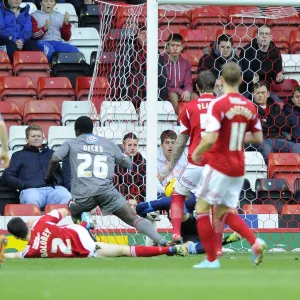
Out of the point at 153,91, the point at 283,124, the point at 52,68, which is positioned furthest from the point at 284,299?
the point at 52,68

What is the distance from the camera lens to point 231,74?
8.87 metres

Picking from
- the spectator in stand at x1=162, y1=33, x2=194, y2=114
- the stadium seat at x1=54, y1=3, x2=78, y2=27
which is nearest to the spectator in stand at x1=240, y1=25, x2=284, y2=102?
the spectator in stand at x1=162, y1=33, x2=194, y2=114

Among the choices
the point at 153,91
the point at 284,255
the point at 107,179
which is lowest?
Result: the point at 284,255

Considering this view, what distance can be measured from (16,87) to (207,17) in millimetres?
3193

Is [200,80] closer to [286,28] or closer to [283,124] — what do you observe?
[283,124]

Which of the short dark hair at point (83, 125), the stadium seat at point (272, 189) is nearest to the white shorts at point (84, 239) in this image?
the short dark hair at point (83, 125)

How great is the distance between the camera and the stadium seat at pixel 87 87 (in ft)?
49.3

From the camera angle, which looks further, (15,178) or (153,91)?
(15,178)

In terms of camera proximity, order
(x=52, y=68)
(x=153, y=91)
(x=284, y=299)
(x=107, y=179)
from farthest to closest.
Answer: (x=52, y=68) < (x=153, y=91) < (x=107, y=179) < (x=284, y=299)

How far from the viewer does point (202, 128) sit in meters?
10.8

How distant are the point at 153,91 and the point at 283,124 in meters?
2.77

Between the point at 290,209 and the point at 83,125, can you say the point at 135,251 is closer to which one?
the point at 83,125

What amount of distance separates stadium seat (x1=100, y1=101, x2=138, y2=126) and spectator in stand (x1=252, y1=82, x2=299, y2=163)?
5.41 ft

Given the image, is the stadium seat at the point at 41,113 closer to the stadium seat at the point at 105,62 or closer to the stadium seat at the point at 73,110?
the stadium seat at the point at 73,110
